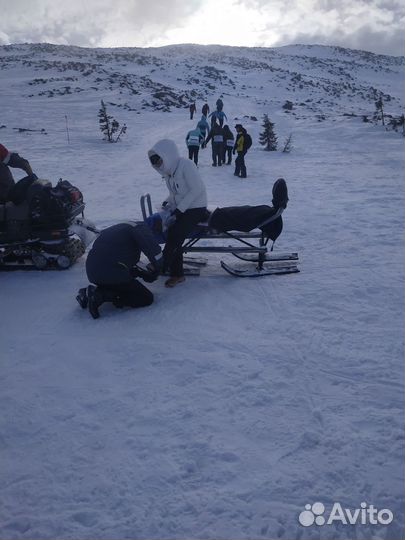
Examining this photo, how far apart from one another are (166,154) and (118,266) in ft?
4.95

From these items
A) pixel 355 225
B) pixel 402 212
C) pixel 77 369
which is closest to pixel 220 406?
pixel 77 369

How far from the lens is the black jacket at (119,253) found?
461 centimetres

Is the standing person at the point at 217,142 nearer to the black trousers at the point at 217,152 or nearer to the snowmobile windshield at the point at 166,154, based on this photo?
the black trousers at the point at 217,152

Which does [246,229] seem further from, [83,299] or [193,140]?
[193,140]

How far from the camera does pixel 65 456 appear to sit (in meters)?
2.86

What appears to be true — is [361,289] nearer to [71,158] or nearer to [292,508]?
[292,508]

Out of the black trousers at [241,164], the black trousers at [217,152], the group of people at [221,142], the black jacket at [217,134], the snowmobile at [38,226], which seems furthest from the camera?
the black trousers at [217,152]

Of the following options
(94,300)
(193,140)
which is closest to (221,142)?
(193,140)

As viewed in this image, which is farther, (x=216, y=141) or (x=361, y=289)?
(x=216, y=141)

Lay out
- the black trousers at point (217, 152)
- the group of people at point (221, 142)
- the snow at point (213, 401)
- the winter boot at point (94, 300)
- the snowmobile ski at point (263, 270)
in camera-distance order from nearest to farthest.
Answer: the snow at point (213, 401) < the winter boot at point (94, 300) < the snowmobile ski at point (263, 270) < the group of people at point (221, 142) < the black trousers at point (217, 152)

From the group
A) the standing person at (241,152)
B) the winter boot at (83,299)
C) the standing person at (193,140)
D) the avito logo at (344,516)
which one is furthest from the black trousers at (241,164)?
the avito logo at (344,516)

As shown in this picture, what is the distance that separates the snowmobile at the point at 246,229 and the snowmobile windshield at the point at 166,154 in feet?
1.83

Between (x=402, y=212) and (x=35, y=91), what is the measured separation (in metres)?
30.3

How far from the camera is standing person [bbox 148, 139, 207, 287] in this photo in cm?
507
